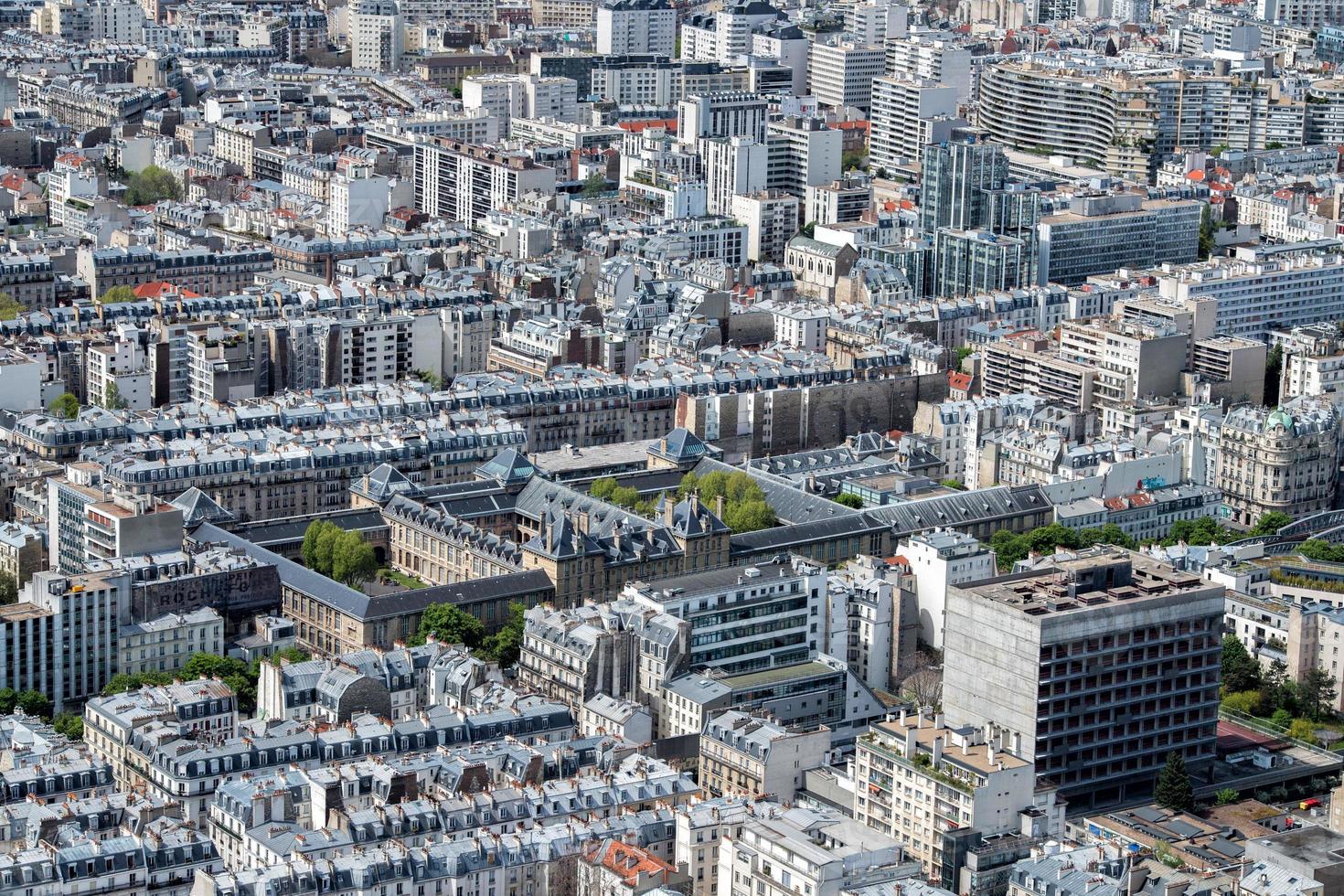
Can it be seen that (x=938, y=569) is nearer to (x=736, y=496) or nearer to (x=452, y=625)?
(x=736, y=496)

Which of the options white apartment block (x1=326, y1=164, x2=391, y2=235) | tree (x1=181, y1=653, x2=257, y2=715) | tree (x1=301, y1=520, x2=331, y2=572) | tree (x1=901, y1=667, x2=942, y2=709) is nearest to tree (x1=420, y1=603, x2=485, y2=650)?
tree (x1=181, y1=653, x2=257, y2=715)

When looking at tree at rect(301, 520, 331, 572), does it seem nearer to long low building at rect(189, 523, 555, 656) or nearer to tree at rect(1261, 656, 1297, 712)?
long low building at rect(189, 523, 555, 656)

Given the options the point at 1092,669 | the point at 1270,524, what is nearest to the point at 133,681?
the point at 1092,669

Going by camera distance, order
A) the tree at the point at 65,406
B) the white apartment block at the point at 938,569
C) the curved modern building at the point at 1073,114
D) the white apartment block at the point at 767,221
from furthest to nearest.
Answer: the curved modern building at the point at 1073,114
the white apartment block at the point at 767,221
the tree at the point at 65,406
the white apartment block at the point at 938,569

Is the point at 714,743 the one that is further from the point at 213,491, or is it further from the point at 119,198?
the point at 119,198

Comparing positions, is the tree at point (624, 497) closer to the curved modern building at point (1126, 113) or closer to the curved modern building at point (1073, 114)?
the curved modern building at point (1073, 114)

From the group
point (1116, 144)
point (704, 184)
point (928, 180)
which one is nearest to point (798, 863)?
point (928, 180)

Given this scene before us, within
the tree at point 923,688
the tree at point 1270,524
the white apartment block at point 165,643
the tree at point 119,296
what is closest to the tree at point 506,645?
the white apartment block at point 165,643
